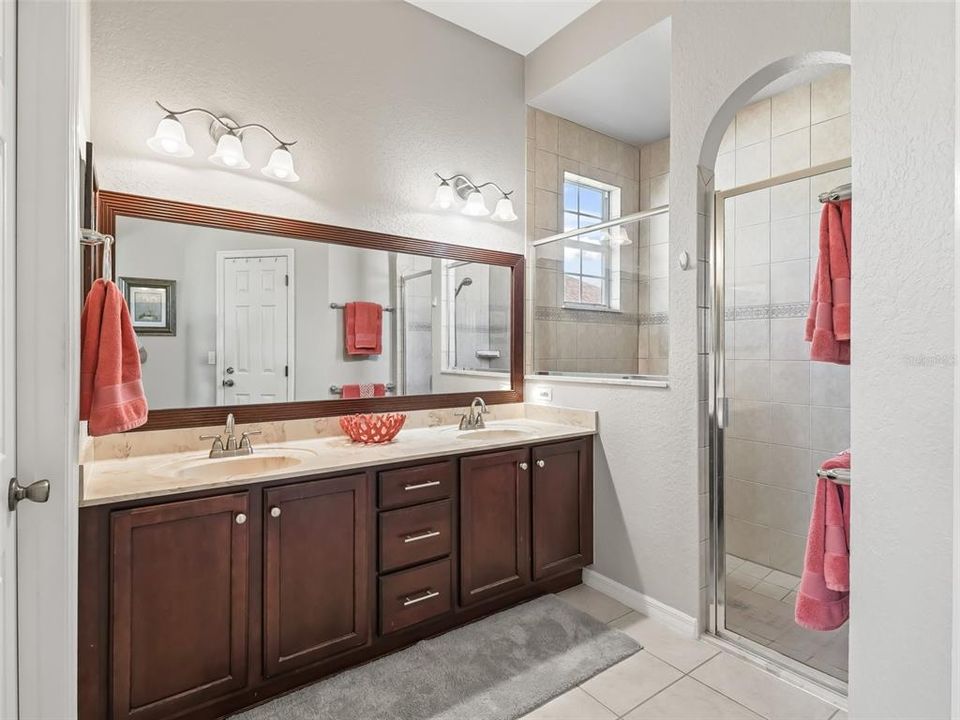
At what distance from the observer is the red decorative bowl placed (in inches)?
92.0

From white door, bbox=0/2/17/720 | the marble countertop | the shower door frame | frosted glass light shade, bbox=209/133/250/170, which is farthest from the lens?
the shower door frame

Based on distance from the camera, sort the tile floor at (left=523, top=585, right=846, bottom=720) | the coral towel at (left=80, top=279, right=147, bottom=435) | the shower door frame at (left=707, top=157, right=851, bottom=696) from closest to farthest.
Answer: the coral towel at (left=80, top=279, right=147, bottom=435), the tile floor at (left=523, top=585, right=846, bottom=720), the shower door frame at (left=707, top=157, right=851, bottom=696)

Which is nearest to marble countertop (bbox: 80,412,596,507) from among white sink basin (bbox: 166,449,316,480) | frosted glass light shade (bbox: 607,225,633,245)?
white sink basin (bbox: 166,449,316,480)

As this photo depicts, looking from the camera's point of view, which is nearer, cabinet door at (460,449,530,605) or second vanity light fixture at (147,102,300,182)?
second vanity light fixture at (147,102,300,182)

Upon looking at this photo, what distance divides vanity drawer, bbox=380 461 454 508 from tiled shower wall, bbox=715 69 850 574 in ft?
4.04

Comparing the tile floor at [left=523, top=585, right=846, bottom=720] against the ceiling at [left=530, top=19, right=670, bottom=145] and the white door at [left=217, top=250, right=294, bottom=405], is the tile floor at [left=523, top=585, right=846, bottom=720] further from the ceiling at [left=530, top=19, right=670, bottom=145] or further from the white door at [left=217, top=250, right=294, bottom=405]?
the ceiling at [left=530, top=19, right=670, bottom=145]

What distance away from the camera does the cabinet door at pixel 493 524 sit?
2266 millimetres

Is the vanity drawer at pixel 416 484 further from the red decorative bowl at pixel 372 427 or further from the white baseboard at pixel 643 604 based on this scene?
the white baseboard at pixel 643 604

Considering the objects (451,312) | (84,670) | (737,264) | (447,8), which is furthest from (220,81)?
(737,264)

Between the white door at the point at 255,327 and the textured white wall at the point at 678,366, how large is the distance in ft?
5.13

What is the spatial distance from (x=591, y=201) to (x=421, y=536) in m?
2.55

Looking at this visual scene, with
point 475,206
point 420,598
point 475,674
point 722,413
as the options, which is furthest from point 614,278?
point 475,674

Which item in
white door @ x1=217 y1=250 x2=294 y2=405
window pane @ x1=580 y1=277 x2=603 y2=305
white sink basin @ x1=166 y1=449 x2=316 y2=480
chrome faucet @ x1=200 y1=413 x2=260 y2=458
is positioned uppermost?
A: window pane @ x1=580 y1=277 x2=603 y2=305

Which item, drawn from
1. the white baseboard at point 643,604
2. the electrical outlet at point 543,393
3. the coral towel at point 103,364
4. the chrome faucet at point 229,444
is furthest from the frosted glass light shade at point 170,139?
the white baseboard at point 643,604
